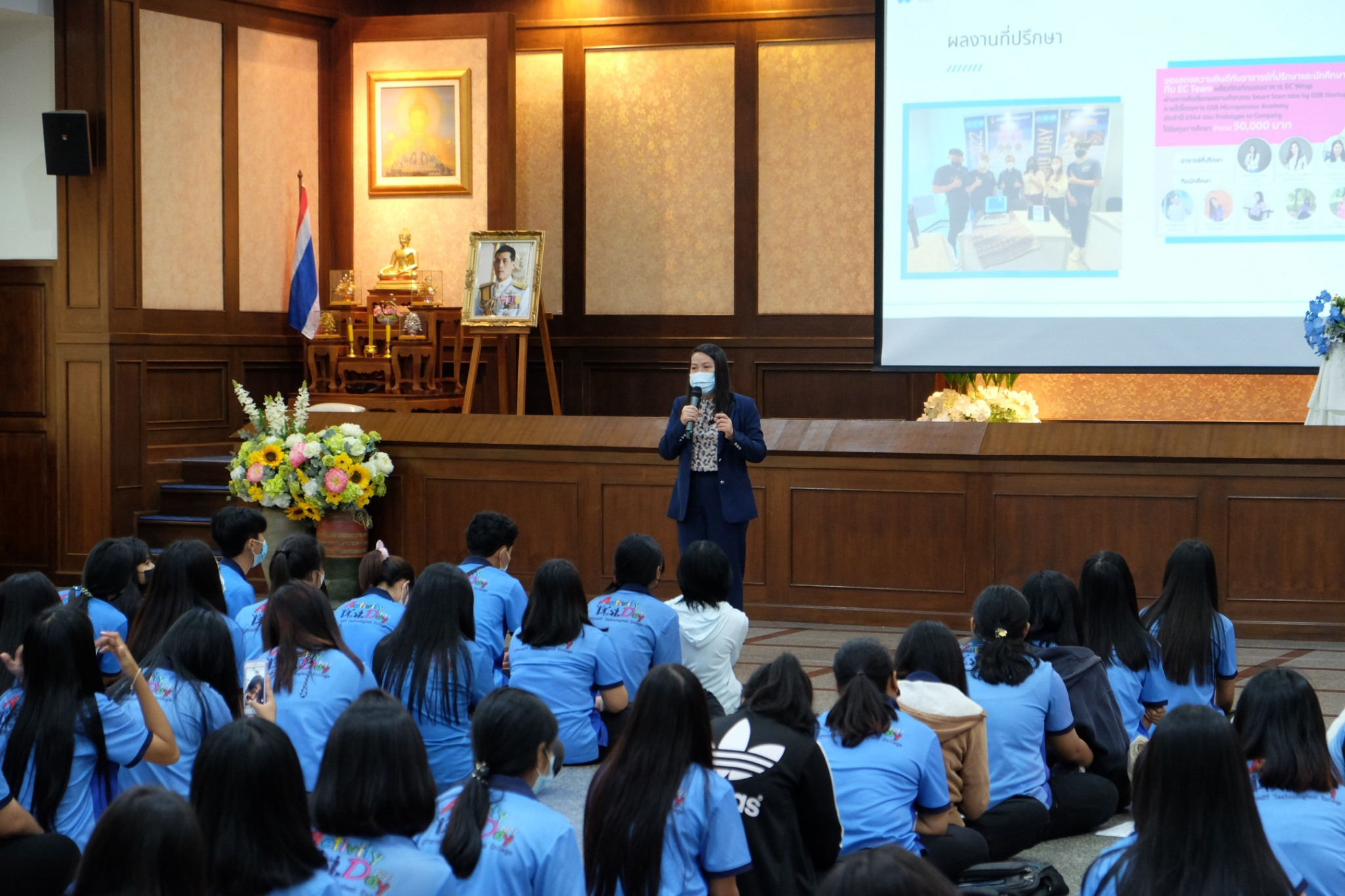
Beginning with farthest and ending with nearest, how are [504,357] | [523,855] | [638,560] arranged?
1. [504,357]
2. [638,560]
3. [523,855]

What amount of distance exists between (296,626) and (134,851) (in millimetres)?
1906

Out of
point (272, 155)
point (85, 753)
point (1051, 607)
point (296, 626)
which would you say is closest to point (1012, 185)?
point (1051, 607)

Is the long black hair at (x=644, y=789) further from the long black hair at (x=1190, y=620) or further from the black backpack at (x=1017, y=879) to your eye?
the long black hair at (x=1190, y=620)

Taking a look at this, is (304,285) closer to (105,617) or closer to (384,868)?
(105,617)

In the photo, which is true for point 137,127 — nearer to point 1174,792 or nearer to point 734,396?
point 734,396

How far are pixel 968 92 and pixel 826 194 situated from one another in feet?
6.69

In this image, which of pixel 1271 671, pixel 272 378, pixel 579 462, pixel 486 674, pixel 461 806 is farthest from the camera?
pixel 272 378

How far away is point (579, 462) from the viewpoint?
8195 mm

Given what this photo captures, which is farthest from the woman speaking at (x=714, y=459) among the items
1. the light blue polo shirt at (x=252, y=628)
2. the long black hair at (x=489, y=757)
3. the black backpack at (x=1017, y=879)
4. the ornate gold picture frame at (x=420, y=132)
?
the ornate gold picture frame at (x=420, y=132)

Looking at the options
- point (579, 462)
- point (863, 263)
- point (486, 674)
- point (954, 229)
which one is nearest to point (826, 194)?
point (863, 263)

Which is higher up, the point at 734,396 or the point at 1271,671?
the point at 734,396

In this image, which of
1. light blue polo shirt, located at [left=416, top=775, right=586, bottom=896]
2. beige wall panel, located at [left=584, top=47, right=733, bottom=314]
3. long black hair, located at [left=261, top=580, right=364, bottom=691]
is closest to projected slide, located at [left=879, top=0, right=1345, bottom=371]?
beige wall panel, located at [left=584, top=47, right=733, bottom=314]

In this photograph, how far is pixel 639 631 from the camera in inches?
186

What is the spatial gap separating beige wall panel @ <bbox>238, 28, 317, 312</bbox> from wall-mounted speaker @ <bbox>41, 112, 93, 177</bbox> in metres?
1.21
